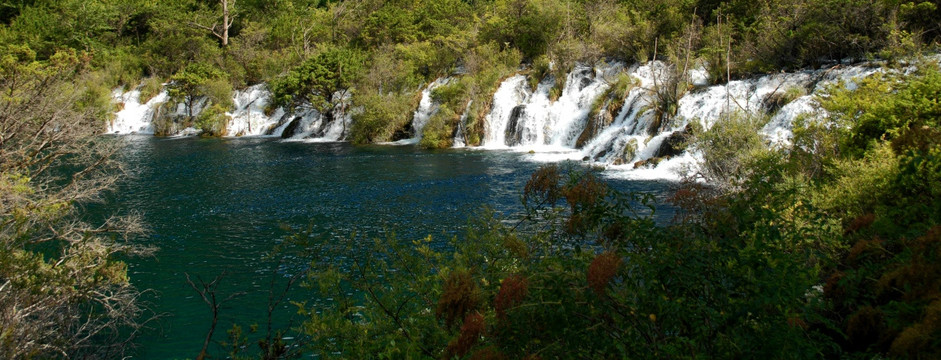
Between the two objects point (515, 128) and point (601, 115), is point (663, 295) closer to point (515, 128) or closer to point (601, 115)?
point (601, 115)

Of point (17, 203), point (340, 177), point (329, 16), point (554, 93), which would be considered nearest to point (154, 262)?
point (17, 203)

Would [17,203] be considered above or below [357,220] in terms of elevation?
above

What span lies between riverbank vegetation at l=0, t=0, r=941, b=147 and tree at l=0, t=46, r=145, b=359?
19.2 meters

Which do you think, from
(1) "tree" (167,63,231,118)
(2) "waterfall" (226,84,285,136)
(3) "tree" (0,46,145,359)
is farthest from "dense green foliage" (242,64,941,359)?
(1) "tree" (167,63,231,118)

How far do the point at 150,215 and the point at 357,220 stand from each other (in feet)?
22.5

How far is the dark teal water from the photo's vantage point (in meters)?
10.7

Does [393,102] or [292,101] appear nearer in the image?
[393,102]

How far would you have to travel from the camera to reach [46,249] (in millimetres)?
9820

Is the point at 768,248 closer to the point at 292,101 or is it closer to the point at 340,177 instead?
the point at 340,177

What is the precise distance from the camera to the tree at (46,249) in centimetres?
704

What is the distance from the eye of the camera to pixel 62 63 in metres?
10.5

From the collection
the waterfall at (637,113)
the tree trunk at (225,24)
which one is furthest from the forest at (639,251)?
the tree trunk at (225,24)

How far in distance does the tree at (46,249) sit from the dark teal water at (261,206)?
958 mm

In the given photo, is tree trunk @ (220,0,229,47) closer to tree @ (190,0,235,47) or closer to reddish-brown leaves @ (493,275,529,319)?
tree @ (190,0,235,47)
